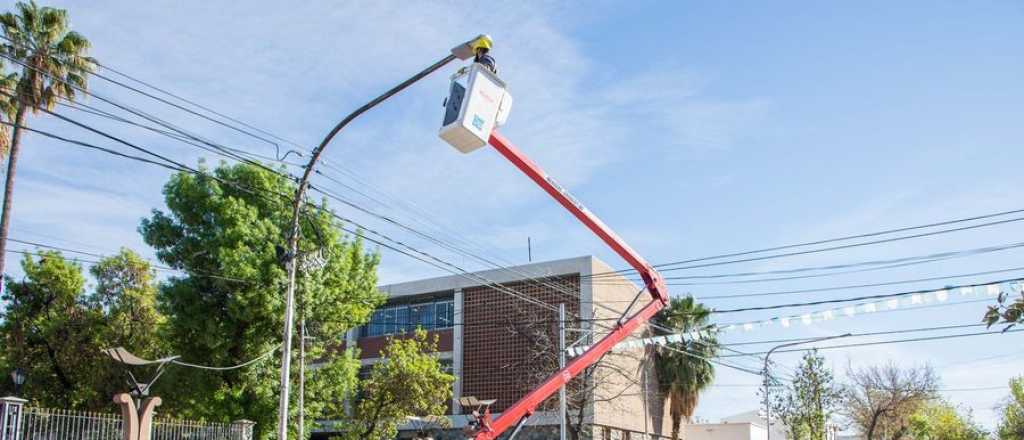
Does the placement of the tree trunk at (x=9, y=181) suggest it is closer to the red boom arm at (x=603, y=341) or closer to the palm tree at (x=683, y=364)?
the red boom arm at (x=603, y=341)

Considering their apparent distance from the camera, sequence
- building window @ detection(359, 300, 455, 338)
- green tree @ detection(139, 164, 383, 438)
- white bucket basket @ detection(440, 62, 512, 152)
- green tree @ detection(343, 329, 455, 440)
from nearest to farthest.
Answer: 1. white bucket basket @ detection(440, 62, 512, 152)
2. green tree @ detection(139, 164, 383, 438)
3. green tree @ detection(343, 329, 455, 440)
4. building window @ detection(359, 300, 455, 338)

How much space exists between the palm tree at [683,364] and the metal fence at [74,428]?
26210 millimetres

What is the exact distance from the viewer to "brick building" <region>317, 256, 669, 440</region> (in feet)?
127

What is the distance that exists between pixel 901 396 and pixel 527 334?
25.9 meters

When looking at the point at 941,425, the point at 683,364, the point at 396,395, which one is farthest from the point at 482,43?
the point at 941,425

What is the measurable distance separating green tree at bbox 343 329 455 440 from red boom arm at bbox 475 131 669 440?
10.4 metres

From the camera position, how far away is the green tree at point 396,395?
32.6 m

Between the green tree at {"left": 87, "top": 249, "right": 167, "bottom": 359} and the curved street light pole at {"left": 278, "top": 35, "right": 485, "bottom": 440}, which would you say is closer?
the curved street light pole at {"left": 278, "top": 35, "right": 485, "bottom": 440}

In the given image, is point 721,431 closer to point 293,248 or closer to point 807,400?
point 807,400

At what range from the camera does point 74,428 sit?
18109 mm

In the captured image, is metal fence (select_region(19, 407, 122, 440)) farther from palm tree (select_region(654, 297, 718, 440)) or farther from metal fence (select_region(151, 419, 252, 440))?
palm tree (select_region(654, 297, 718, 440))

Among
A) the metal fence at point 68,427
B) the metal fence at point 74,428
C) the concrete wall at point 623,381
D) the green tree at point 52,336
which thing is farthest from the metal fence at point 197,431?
the concrete wall at point 623,381

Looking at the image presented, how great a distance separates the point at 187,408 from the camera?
29516 mm

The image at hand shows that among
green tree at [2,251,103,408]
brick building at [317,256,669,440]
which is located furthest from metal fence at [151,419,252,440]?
brick building at [317,256,669,440]
